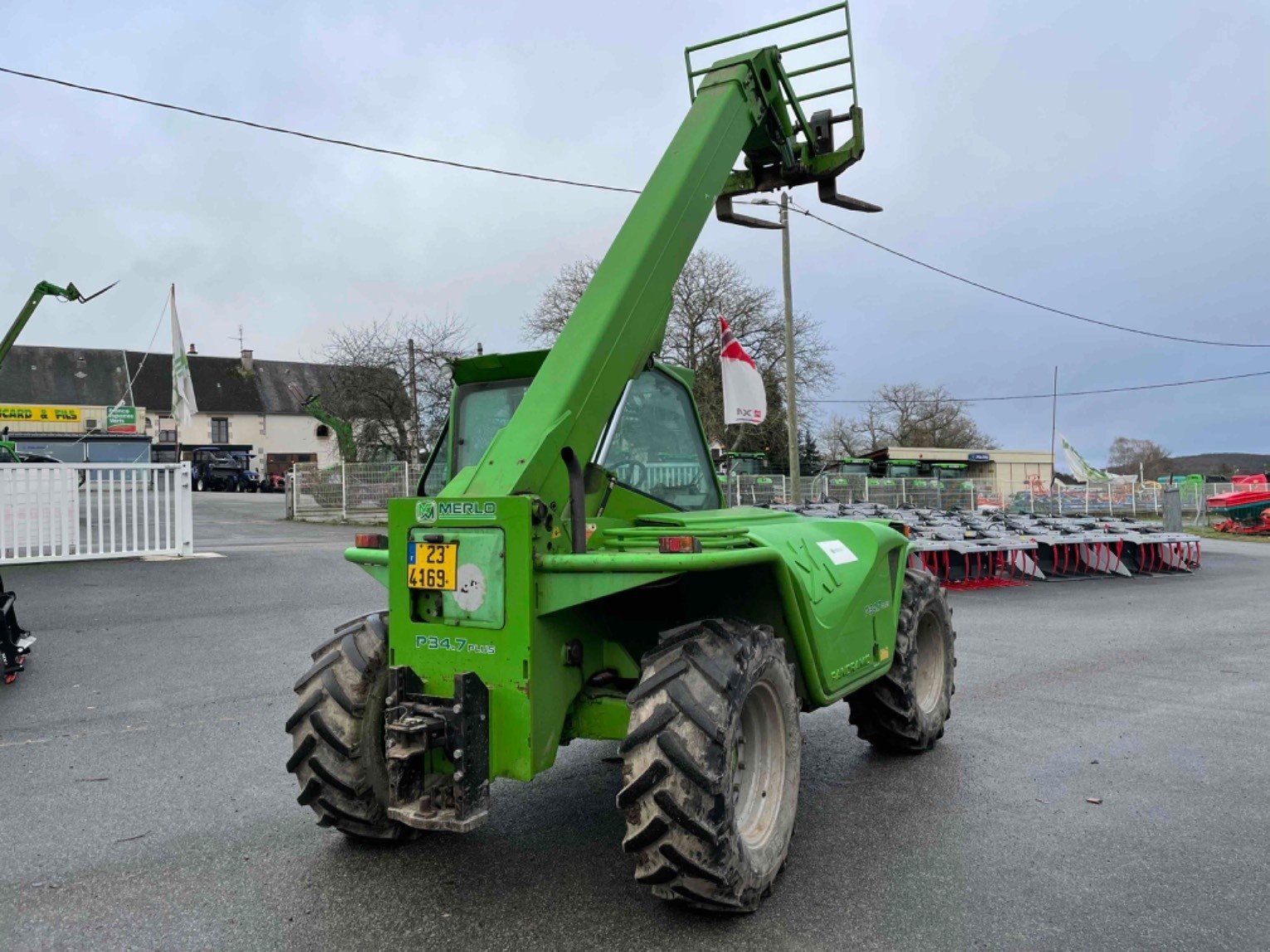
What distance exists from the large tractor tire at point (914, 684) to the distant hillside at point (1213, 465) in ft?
243

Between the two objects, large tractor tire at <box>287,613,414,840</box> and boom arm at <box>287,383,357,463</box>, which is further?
boom arm at <box>287,383,357,463</box>

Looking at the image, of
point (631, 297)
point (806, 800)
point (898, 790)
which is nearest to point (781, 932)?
point (806, 800)

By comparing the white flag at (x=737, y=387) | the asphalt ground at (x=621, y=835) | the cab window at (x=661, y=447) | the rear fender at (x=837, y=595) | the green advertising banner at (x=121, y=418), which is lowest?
the asphalt ground at (x=621, y=835)

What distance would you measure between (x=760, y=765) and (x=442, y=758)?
1305 millimetres

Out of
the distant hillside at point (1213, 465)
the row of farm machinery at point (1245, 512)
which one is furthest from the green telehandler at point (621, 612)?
the distant hillside at point (1213, 465)

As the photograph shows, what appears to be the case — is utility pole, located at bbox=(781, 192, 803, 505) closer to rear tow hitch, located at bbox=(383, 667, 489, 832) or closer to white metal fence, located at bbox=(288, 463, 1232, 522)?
white metal fence, located at bbox=(288, 463, 1232, 522)

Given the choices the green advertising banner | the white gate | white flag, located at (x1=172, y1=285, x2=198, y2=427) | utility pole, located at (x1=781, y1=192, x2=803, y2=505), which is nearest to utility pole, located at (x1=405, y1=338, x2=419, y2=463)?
white flag, located at (x1=172, y1=285, x2=198, y2=427)

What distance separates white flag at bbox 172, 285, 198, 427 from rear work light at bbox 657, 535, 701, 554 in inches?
775

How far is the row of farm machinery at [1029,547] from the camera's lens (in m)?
13.8

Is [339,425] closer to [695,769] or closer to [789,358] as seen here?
[789,358]

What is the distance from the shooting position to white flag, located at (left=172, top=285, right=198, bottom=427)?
2050 cm

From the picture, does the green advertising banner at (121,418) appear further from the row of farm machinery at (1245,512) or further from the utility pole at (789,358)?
the row of farm machinery at (1245,512)

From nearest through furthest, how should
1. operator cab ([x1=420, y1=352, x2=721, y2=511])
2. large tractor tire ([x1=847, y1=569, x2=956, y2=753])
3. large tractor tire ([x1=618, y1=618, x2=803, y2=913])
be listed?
large tractor tire ([x1=618, y1=618, x2=803, y2=913])
operator cab ([x1=420, y1=352, x2=721, y2=511])
large tractor tire ([x1=847, y1=569, x2=956, y2=753])

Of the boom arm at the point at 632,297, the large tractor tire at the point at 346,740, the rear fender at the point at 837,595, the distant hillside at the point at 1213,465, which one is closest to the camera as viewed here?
the boom arm at the point at 632,297
